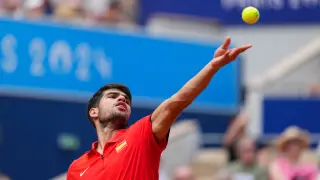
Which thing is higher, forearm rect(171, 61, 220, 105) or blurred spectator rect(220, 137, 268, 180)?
forearm rect(171, 61, 220, 105)

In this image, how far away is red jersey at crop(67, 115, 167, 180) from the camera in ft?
21.9

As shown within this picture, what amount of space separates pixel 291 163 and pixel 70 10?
440 centimetres

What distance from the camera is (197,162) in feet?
49.8

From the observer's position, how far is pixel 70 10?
14.8 m

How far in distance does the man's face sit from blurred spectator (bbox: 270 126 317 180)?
5037 mm

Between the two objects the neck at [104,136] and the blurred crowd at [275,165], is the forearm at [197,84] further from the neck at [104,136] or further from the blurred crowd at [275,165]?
the blurred crowd at [275,165]

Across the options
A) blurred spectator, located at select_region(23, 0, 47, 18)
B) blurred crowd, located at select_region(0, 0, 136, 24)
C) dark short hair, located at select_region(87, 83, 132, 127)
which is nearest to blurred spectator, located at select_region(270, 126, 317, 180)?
blurred crowd, located at select_region(0, 0, 136, 24)

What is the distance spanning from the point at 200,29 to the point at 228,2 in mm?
785

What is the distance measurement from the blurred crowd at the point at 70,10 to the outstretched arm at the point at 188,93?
7.62m

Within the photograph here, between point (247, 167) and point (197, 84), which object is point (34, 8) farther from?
point (197, 84)

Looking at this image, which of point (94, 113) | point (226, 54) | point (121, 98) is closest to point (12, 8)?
point (94, 113)

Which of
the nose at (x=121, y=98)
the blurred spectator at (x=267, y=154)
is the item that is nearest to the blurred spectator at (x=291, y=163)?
the blurred spectator at (x=267, y=154)

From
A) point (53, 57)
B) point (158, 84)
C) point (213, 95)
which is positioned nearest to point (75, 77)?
point (53, 57)

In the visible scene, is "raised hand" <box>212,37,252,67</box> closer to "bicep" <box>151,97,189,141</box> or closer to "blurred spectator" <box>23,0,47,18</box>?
"bicep" <box>151,97,189,141</box>
